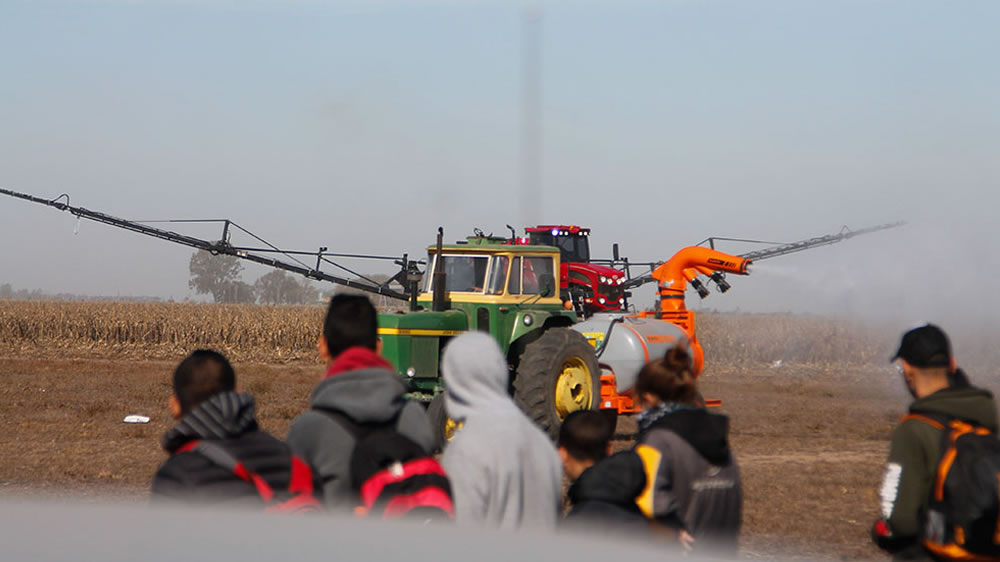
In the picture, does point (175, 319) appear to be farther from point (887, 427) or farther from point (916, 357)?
point (916, 357)

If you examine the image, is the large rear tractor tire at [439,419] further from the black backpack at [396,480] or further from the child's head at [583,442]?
the black backpack at [396,480]

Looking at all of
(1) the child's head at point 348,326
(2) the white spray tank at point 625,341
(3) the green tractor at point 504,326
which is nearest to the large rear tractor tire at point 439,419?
(3) the green tractor at point 504,326

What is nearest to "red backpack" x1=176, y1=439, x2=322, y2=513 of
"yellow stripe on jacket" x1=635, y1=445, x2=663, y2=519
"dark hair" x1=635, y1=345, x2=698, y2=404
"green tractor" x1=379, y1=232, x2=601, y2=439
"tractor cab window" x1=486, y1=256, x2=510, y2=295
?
"yellow stripe on jacket" x1=635, y1=445, x2=663, y2=519

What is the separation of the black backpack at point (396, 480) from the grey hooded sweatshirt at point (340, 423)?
0.04 m

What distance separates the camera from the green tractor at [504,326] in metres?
12.0

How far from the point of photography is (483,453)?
3350mm

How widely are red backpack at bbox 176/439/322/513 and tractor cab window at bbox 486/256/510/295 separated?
9276mm

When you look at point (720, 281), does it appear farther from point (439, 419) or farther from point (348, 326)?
point (348, 326)

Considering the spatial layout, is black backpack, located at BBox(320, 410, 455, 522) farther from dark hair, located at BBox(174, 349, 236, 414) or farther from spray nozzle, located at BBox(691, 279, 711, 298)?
spray nozzle, located at BBox(691, 279, 711, 298)

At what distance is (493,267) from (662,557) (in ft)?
36.6

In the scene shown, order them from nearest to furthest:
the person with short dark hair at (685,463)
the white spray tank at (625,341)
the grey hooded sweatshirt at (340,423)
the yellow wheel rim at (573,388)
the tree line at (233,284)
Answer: the grey hooded sweatshirt at (340,423) → the person with short dark hair at (685,463) → the yellow wheel rim at (573,388) → the white spray tank at (625,341) → the tree line at (233,284)

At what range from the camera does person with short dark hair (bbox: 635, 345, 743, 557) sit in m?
3.78

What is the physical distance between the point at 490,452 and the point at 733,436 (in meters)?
12.9

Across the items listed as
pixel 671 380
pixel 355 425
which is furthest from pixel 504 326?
pixel 355 425
